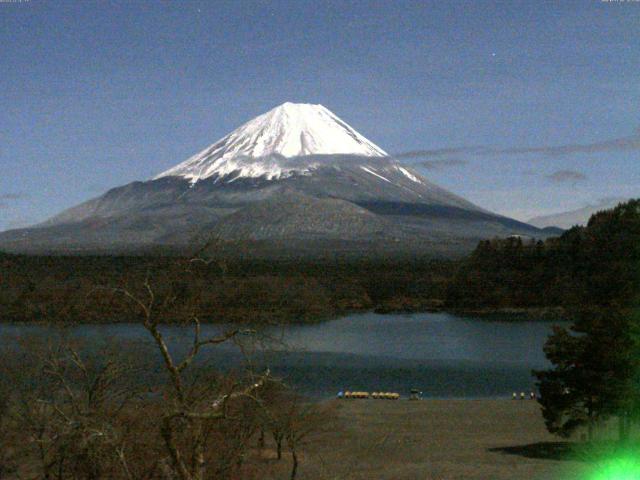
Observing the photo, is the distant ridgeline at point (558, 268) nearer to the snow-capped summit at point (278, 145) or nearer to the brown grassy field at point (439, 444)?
the brown grassy field at point (439, 444)

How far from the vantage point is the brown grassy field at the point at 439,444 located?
12.3 m

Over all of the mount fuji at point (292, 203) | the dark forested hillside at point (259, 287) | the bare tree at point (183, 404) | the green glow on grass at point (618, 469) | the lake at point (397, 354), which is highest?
the mount fuji at point (292, 203)

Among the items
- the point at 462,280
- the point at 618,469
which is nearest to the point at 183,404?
the point at 618,469

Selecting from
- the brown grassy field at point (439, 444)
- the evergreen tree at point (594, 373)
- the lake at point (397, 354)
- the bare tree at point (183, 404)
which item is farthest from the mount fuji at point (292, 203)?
the bare tree at point (183, 404)

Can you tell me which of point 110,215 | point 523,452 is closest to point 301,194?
point 110,215

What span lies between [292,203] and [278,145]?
107 ft

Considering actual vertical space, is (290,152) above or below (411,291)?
above

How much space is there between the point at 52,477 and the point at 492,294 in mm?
45846

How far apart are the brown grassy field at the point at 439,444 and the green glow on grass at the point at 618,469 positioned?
10.7 inches

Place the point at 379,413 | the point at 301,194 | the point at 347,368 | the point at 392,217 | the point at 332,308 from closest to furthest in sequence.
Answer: the point at 379,413
the point at 347,368
the point at 332,308
the point at 392,217
the point at 301,194

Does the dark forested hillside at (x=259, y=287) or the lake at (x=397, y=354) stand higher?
Answer: the dark forested hillside at (x=259, y=287)

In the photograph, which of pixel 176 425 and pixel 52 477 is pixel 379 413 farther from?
pixel 176 425

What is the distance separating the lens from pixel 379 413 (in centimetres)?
1903

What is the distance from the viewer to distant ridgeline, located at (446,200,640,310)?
49062mm
